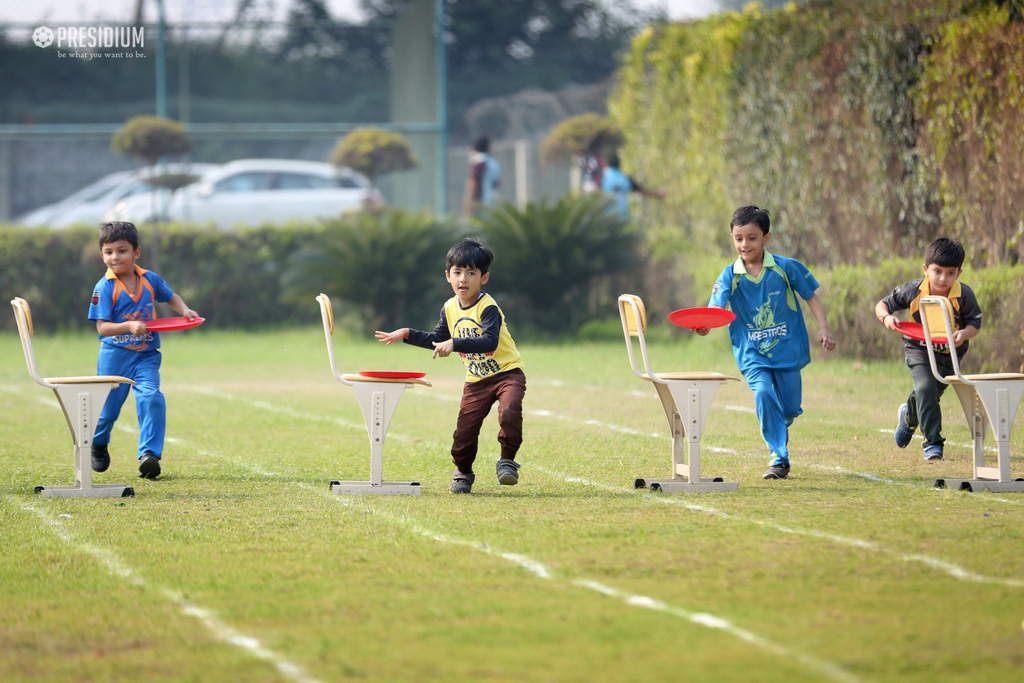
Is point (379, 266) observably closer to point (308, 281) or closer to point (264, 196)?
point (308, 281)

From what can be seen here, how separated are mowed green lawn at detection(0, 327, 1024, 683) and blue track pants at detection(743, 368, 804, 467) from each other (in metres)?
0.27

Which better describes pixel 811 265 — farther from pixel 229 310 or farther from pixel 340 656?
pixel 340 656

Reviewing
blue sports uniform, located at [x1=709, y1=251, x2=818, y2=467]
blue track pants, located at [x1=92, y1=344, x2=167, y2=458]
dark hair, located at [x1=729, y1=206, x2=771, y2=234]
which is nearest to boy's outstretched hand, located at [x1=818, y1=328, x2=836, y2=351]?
blue sports uniform, located at [x1=709, y1=251, x2=818, y2=467]

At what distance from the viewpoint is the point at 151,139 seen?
18.6 metres

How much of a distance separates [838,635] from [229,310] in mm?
16334

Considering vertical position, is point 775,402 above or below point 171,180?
below

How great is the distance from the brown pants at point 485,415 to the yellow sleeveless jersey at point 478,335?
0.05 m

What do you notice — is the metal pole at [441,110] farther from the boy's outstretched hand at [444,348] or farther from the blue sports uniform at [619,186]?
the boy's outstretched hand at [444,348]

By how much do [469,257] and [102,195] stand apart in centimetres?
1580

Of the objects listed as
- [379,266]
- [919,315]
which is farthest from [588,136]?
[919,315]

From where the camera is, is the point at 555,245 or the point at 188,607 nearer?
the point at 188,607

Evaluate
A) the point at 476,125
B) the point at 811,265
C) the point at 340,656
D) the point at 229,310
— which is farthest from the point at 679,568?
the point at 476,125

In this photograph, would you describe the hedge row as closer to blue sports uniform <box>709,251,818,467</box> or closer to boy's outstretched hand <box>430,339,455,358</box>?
blue sports uniform <box>709,251,818,467</box>

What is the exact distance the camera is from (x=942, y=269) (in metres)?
7.34
